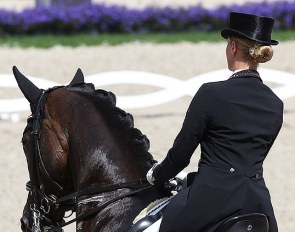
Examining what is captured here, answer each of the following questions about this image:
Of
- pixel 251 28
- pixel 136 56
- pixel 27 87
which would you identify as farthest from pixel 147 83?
pixel 251 28

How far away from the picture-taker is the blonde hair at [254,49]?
161 inches

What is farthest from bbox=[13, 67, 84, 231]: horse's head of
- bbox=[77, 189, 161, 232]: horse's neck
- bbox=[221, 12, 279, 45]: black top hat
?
bbox=[221, 12, 279, 45]: black top hat

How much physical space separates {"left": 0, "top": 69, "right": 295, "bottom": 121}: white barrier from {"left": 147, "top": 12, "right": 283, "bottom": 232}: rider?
7518 mm

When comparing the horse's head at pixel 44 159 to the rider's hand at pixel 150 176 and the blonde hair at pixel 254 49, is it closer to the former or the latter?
the rider's hand at pixel 150 176

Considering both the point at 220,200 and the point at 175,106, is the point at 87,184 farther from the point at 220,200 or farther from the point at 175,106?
the point at 175,106

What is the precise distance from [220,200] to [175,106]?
9.49m

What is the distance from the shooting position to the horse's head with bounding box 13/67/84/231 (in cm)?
466

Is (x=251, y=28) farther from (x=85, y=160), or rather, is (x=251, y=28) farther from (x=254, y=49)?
(x=85, y=160)

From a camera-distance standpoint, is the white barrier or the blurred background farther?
the white barrier

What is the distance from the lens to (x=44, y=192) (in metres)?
4.71

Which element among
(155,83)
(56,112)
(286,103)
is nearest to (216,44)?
(286,103)

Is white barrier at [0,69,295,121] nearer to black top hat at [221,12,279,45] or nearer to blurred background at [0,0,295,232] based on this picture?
blurred background at [0,0,295,232]

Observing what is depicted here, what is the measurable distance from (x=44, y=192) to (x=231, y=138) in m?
1.17

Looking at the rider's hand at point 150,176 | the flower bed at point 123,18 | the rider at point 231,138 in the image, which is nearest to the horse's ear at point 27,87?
the rider's hand at point 150,176
